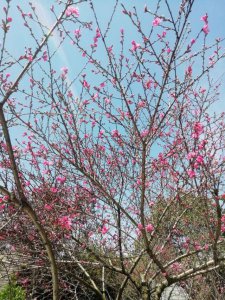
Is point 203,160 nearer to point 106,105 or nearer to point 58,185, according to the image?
point 106,105

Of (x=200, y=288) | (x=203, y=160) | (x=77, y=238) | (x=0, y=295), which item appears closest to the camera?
(x=203, y=160)

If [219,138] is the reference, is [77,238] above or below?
below

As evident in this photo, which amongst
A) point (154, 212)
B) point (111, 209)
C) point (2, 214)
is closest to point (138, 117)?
point (111, 209)

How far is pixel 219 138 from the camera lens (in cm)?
502

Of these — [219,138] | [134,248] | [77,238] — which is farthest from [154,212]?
[219,138]

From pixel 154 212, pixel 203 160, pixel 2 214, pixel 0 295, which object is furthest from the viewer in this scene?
pixel 0 295

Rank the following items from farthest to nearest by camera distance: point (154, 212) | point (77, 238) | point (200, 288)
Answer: point (200, 288) < point (154, 212) < point (77, 238)

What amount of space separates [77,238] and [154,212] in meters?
1.41

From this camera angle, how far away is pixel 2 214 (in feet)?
18.4

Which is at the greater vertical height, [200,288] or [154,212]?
[154,212]

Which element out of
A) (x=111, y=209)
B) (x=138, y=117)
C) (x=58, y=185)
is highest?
(x=138, y=117)

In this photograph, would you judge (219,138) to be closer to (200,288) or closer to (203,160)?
(203,160)

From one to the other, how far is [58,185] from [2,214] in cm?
100

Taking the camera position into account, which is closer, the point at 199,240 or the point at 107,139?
the point at 107,139
